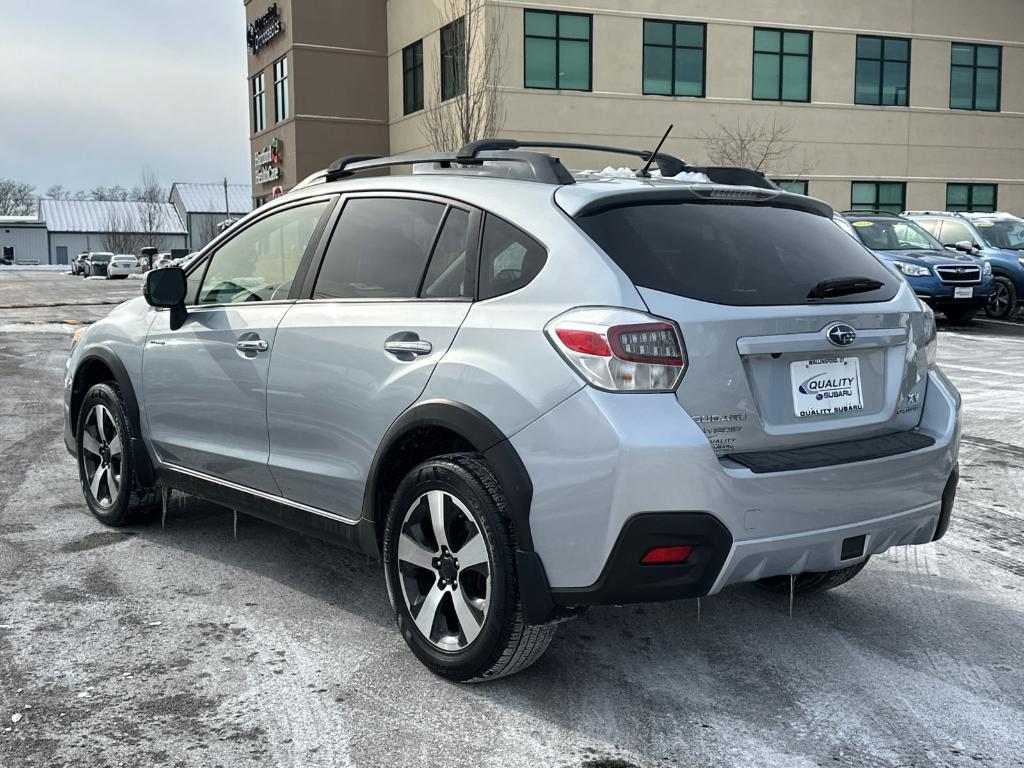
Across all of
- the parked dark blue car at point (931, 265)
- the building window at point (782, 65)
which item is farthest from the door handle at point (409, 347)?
the building window at point (782, 65)

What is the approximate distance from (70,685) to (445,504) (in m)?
1.42

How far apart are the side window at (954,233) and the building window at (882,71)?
14.8 meters

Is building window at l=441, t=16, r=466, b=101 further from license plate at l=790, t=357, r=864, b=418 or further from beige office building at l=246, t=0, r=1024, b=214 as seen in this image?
license plate at l=790, t=357, r=864, b=418

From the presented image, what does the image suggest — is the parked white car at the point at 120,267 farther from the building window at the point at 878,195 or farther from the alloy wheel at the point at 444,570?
the alloy wheel at the point at 444,570

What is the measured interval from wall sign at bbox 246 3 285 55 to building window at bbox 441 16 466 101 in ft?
30.2

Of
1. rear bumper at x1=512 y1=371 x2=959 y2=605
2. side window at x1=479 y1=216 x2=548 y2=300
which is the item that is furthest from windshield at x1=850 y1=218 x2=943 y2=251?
rear bumper at x1=512 y1=371 x2=959 y2=605

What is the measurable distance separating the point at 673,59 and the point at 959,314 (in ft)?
52.2

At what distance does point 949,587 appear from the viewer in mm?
4930

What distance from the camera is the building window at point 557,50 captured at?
101ft

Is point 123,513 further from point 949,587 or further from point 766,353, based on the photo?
point 949,587

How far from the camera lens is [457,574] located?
12.3 ft

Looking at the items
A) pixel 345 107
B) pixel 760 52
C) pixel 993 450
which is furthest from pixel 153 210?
pixel 993 450

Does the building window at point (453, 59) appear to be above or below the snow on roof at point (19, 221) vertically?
above

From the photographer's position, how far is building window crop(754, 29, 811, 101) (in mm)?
33062
